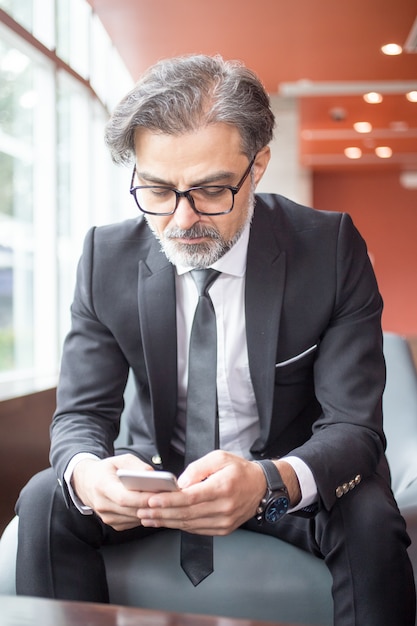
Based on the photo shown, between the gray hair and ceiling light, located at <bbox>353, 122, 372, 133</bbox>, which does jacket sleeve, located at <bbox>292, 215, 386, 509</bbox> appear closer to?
the gray hair

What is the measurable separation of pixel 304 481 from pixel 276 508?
8 cm

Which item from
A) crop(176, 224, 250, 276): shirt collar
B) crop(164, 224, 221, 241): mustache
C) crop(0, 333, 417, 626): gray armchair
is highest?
crop(164, 224, 221, 241): mustache

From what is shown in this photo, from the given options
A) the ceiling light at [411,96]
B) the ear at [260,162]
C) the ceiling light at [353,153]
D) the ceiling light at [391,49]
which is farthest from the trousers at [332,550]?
the ceiling light at [353,153]

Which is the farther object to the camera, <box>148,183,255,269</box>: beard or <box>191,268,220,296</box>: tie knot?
<box>191,268,220,296</box>: tie knot

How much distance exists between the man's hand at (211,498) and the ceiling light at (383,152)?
10.1 meters

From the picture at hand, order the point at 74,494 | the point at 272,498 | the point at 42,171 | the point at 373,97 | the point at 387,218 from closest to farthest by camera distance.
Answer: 1. the point at 272,498
2. the point at 74,494
3. the point at 42,171
4. the point at 373,97
5. the point at 387,218

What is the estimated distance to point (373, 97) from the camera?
342 inches

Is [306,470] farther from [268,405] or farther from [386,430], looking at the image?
[386,430]

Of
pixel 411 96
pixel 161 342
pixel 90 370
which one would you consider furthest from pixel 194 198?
pixel 411 96

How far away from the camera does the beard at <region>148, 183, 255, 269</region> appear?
4.93ft

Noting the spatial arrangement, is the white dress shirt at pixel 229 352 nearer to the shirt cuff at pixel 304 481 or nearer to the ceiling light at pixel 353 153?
the shirt cuff at pixel 304 481

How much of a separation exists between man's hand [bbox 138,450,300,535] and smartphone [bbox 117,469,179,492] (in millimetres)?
20

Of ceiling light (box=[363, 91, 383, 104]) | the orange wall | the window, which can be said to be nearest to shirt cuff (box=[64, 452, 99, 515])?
the window

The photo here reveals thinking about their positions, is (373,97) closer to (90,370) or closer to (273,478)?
(90,370)
